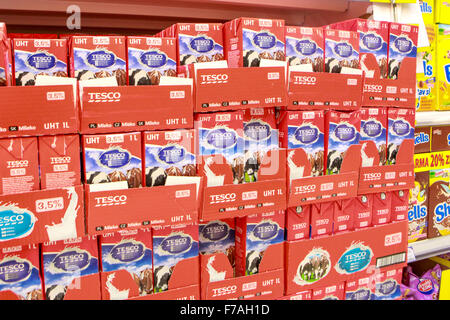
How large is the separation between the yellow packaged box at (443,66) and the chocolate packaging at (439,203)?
365 millimetres

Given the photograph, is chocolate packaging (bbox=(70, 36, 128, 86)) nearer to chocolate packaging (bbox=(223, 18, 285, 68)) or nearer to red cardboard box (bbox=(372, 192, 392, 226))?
chocolate packaging (bbox=(223, 18, 285, 68))

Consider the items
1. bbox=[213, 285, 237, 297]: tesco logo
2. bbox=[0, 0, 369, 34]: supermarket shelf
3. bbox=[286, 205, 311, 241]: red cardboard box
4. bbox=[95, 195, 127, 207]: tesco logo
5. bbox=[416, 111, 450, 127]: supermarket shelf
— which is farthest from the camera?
bbox=[416, 111, 450, 127]: supermarket shelf

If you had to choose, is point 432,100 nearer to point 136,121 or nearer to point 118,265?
point 136,121

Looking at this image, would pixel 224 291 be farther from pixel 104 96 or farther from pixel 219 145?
pixel 104 96

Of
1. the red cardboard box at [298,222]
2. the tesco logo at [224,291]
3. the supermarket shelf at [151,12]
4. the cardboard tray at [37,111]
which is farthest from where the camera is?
the supermarket shelf at [151,12]

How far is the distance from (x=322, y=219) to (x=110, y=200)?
2.92ft

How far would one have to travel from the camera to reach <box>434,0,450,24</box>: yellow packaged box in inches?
82.4

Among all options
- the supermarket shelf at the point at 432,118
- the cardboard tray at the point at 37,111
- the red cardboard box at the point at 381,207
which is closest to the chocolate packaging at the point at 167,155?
A: the cardboard tray at the point at 37,111

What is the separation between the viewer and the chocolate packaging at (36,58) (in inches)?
49.6

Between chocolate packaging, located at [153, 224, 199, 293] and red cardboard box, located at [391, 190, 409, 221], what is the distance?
0.99m

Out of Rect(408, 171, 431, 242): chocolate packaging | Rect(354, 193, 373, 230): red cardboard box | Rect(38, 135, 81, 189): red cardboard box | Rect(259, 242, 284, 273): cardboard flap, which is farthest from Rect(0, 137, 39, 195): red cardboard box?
Rect(408, 171, 431, 242): chocolate packaging

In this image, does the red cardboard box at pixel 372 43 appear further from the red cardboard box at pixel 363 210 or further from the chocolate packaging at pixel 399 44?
the red cardboard box at pixel 363 210

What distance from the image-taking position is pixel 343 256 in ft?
5.66

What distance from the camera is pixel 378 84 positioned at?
1.73m
